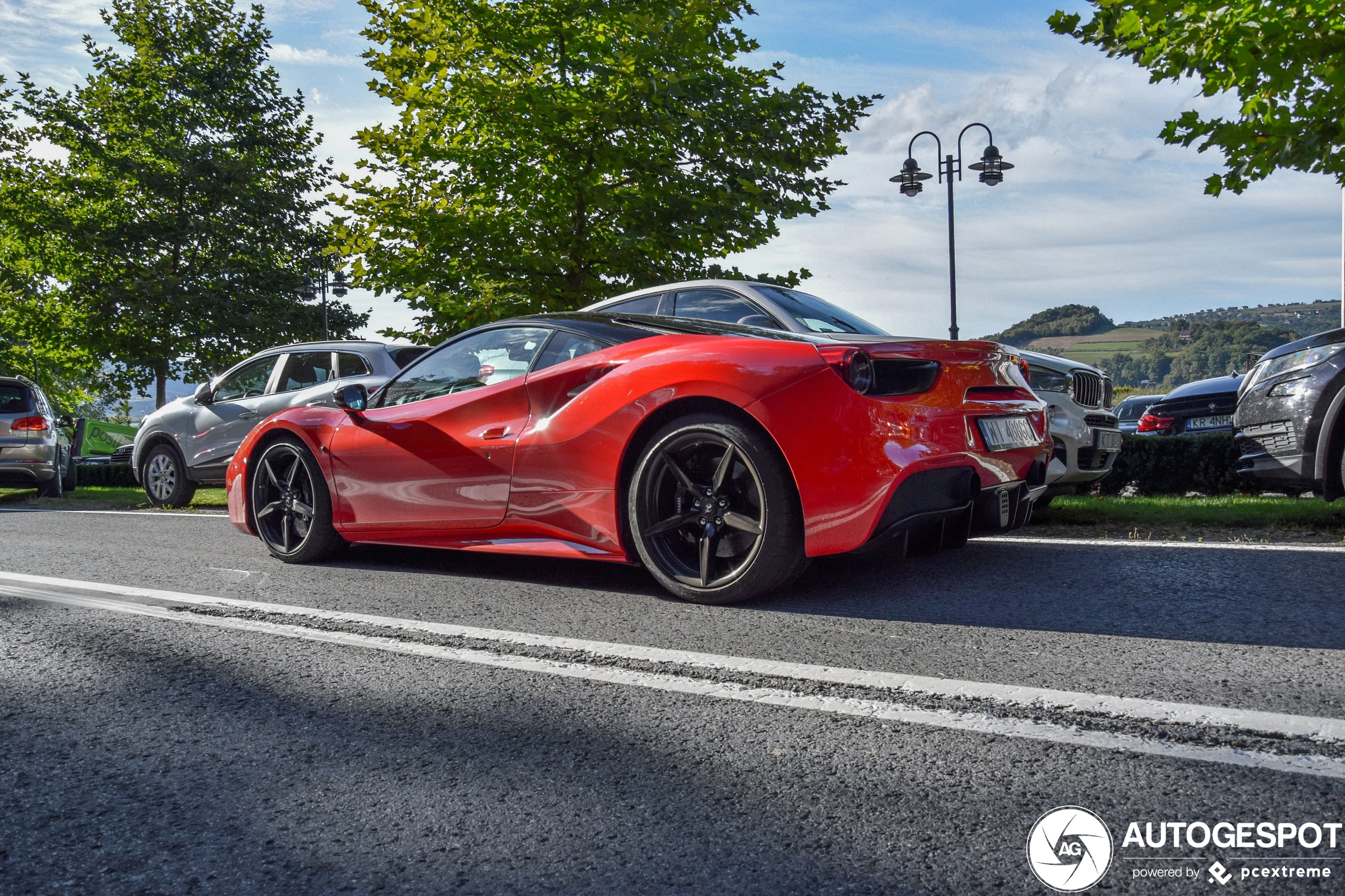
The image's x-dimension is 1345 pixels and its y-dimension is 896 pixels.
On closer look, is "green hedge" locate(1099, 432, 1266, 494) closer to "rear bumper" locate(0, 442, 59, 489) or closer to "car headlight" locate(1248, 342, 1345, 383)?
"car headlight" locate(1248, 342, 1345, 383)

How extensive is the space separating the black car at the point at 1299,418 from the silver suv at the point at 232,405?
721 centimetres

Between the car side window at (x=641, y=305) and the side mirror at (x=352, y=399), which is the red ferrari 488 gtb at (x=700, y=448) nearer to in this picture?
the side mirror at (x=352, y=399)

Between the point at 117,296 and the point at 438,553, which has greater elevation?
the point at 117,296

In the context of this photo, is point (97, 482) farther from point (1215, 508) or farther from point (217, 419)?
point (1215, 508)

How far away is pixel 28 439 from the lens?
41.9 ft

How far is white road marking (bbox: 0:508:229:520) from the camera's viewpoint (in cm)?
965

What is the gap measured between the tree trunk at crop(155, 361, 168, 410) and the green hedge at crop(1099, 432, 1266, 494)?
75.2 feet

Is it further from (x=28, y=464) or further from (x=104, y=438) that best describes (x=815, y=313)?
(x=104, y=438)

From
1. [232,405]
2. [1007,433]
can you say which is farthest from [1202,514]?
[232,405]

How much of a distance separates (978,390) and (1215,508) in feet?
12.2

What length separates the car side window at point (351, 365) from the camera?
9781 millimetres

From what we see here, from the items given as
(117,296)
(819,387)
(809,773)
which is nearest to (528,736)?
(809,773)

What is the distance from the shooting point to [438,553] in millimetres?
5969

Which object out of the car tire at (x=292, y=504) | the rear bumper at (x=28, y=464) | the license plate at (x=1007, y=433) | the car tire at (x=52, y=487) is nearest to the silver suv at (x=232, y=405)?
the rear bumper at (x=28, y=464)
